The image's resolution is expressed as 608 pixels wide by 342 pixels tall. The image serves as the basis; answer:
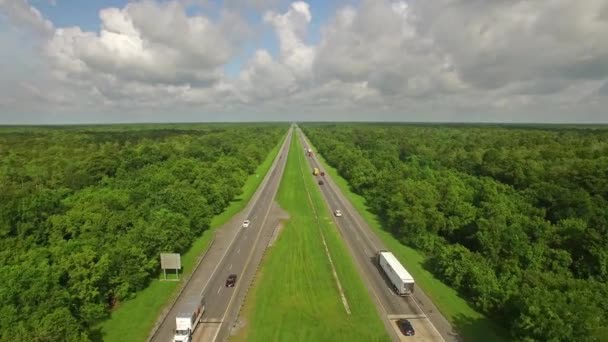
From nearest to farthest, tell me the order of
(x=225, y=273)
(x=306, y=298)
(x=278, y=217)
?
(x=306, y=298), (x=225, y=273), (x=278, y=217)

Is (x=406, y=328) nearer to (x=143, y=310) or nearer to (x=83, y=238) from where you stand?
(x=143, y=310)

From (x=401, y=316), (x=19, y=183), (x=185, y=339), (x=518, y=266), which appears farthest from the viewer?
(x=19, y=183)

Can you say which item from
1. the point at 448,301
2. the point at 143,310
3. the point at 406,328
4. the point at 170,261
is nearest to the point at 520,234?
the point at 448,301

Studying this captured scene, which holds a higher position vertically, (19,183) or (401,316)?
(19,183)

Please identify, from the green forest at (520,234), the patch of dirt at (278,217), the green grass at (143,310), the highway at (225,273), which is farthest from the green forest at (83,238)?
the green forest at (520,234)

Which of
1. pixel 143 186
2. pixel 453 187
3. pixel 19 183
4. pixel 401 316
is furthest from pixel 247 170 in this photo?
pixel 401 316

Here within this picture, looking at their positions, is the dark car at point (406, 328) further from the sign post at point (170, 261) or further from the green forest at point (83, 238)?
the green forest at point (83, 238)

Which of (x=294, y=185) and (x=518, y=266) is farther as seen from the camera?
(x=294, y=185)

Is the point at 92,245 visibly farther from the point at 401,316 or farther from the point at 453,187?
the point at 453,187
